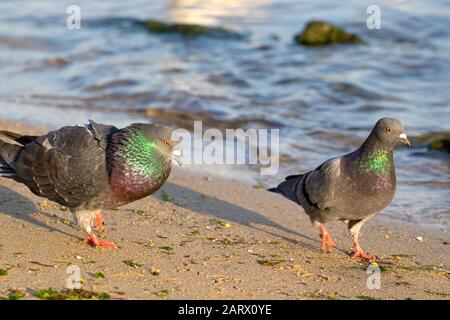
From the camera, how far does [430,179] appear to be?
921 cm

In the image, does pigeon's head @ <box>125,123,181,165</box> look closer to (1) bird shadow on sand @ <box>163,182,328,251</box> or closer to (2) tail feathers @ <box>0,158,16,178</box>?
(2) tail feathers @ <box>0,158,16,178</box>

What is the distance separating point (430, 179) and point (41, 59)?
8596 millimetres

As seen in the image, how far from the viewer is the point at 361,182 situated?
641 cm

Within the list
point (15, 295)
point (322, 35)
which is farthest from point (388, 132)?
point (322, 35)

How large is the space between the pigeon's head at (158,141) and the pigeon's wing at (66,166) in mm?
341

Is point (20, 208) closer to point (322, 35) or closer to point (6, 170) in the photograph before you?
point (6, 170)

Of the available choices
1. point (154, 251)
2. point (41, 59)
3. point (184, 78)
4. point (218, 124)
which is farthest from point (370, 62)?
point (154, 251)

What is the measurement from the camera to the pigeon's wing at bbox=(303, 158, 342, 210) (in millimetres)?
6520

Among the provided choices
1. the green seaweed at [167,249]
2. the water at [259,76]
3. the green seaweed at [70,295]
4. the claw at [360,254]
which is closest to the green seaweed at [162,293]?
the green seaweed at [70,295]

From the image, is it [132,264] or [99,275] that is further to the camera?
[132,264]

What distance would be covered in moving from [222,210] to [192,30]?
10607mm

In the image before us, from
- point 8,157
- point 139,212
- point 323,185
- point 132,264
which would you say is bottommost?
point 139,212
